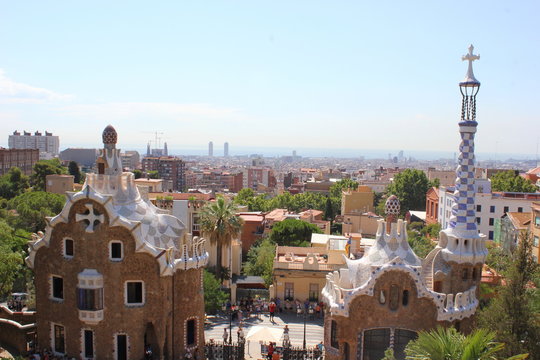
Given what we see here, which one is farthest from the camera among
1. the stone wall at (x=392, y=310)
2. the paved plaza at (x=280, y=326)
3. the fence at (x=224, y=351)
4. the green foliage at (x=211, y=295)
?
the green foliage at (x=211, y=295)

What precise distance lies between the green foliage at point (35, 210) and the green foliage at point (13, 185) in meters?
30.0

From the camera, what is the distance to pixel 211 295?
118 feet

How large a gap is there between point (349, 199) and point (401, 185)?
1537 centimetres

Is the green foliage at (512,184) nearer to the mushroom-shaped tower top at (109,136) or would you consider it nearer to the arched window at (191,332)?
the arched window at (191,332)

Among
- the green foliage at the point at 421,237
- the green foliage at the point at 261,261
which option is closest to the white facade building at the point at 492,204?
the green foliage at the point at 421,237

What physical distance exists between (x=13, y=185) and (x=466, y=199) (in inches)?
3289

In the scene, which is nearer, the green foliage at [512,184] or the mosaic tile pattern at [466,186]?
the mosaic tile pattern at [466,186]

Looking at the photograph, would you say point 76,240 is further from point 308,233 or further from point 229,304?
point 308,233

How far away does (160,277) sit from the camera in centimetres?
2597

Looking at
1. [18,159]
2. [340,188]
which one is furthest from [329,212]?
[18,159]

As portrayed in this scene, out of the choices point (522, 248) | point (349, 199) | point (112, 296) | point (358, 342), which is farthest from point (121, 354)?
point (349, 199)

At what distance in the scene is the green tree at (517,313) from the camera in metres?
21.9

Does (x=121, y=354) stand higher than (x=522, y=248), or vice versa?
(x=522, y=248)

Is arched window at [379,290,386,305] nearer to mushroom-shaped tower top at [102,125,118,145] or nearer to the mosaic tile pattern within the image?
the mosaic tile pattern
